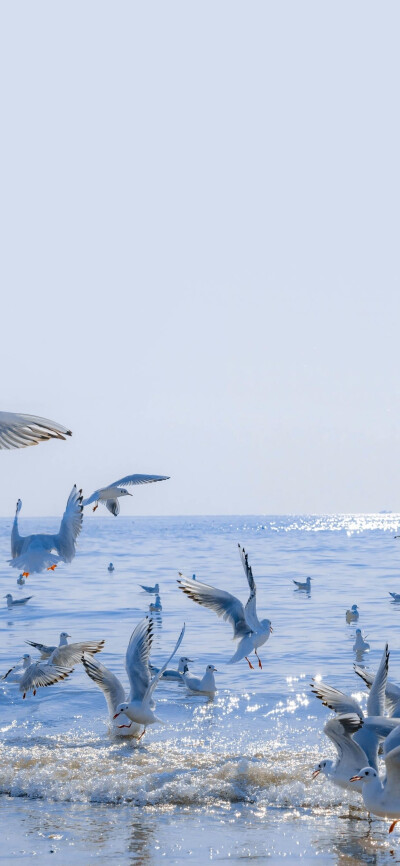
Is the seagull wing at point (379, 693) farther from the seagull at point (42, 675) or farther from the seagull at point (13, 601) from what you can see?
the seagull at point (13, 601)

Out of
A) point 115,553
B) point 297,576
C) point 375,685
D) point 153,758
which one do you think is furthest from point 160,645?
point 115,553

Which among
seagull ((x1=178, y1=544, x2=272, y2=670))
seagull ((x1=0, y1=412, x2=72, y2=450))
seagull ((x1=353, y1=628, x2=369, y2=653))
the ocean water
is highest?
seagull ((x1=0, y1=412, x2=72, y2=450))

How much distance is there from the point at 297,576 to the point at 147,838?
85.3 feet

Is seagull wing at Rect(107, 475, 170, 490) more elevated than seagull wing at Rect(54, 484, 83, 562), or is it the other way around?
seagull wing at Rect(107, 475, 170, 490)

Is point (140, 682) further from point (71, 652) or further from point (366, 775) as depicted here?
point (366, 775)

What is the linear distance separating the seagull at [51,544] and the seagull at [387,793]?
16.6 ft

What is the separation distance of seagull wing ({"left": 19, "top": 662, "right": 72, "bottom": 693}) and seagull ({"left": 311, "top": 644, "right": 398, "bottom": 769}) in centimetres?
473

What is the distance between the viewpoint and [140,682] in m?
11.2

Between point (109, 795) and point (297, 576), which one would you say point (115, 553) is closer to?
point (297, 576)

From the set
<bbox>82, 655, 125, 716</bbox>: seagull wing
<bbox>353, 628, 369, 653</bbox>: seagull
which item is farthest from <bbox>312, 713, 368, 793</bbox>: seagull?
<bbox>353, 628, 369, 653</bbox>: seagull

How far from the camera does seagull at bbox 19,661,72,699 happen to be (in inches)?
516

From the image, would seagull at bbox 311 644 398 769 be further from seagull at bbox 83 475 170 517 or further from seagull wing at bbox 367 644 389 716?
→ seagull at bbox 83 475 170 517

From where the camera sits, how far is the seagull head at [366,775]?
26.2 feet

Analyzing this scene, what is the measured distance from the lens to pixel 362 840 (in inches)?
308
